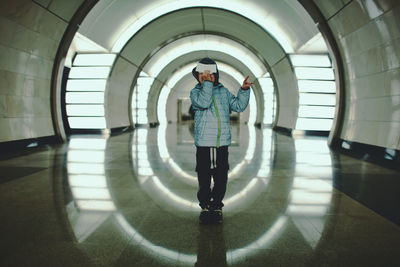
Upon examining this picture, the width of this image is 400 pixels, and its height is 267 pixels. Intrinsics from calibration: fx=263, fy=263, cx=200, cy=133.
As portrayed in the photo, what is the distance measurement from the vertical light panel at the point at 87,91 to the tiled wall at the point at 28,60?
556cm

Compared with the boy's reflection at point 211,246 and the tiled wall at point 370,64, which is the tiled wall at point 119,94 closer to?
the tiled wall at point 370,64

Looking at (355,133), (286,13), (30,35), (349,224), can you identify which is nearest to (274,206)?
(349,224)

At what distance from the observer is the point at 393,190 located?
473 centimetres

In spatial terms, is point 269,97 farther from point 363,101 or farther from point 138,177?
point 138,177

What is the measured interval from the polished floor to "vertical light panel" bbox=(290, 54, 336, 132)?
11.0 meters

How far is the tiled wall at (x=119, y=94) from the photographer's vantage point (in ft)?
53.0

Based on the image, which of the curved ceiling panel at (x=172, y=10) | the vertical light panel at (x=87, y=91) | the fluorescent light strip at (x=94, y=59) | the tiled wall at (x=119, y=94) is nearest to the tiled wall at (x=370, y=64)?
the curved ceiling panel at (x=172, y=10)

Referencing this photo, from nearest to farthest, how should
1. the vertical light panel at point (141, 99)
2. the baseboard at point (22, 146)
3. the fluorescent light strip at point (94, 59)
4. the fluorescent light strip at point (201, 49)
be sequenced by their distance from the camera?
the baseboard at point (22, 146)
the fluorescent light strip at point (94, 59)
the fluorescent light strip at point (201, 49)
the vertical light panel at point (141, 99)

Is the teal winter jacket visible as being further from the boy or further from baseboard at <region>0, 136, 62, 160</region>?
baseboard at <region>0, 136, 62, 160</region>

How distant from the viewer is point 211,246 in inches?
107

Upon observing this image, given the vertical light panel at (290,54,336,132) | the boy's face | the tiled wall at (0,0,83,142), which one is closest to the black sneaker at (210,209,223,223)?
the boy's face

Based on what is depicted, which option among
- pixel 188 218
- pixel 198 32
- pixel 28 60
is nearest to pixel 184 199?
pixel 188 218

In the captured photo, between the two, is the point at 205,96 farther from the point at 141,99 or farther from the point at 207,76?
the point at 141,99

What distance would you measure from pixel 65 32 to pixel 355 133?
11.3 metres
